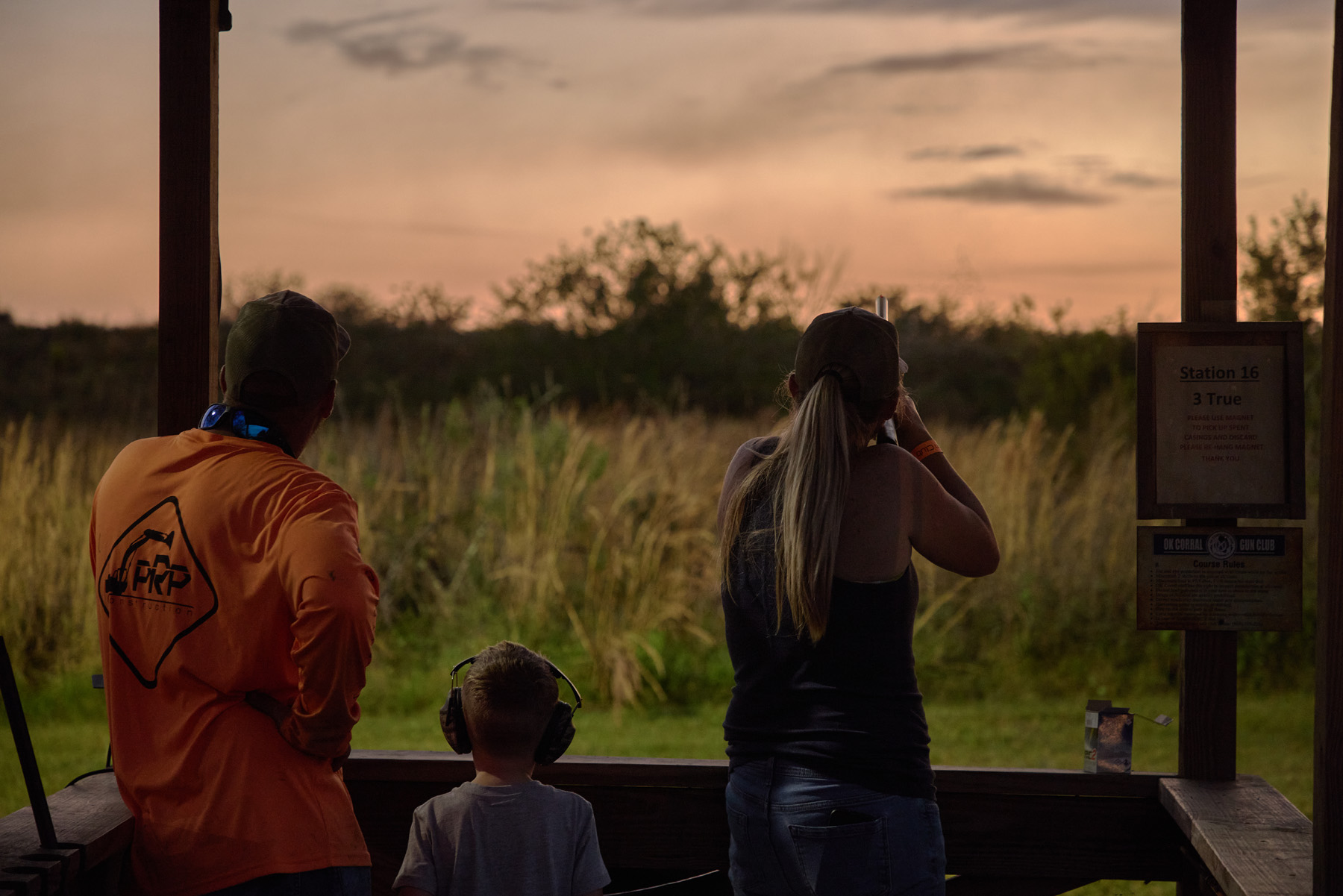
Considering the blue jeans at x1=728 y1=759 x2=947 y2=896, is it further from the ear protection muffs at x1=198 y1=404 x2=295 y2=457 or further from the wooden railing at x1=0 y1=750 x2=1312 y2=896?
the ear protection muffs at x1=198 y1=404 x2=295 y2=457

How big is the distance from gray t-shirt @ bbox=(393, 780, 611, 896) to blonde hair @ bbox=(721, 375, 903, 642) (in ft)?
1.40

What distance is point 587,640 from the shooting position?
586 cm

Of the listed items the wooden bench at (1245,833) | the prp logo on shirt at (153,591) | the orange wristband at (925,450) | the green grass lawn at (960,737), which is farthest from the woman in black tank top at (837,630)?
the green grass lawn at (960,737)

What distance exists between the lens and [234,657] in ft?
4.98

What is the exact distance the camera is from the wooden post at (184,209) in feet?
7.53

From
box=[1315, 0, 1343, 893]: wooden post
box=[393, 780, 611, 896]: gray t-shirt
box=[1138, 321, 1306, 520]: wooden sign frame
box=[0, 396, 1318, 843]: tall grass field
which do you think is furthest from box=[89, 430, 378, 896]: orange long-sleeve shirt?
box=[0, 396, 1318, 843]: tall grass field

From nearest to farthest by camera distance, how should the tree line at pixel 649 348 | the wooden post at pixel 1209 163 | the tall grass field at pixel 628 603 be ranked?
the wooden post at pixel 1209 163, the tall grass field at pixel 628 603, the tree line at pixel 649 348

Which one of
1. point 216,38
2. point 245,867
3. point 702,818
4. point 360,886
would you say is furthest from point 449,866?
point 216,38

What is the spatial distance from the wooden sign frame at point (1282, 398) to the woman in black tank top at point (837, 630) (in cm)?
62

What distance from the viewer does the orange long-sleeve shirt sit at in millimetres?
1498

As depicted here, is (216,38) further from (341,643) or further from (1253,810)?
(1253,810)

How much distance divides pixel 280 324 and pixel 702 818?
1379mm

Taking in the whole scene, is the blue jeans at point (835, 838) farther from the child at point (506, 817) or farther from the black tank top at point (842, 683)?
the child at point (506, 817)

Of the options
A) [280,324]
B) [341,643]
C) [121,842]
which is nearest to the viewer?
[341,643]
